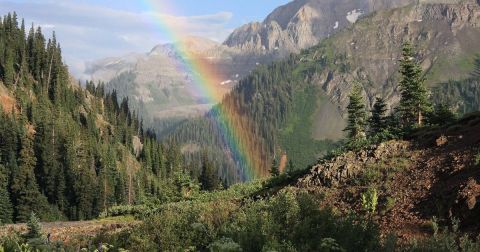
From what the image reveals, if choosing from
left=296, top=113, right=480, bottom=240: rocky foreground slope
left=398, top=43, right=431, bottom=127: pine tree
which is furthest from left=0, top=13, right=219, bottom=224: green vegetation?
left=296, top=113, right=480, bottom=240: rocky foreground slope

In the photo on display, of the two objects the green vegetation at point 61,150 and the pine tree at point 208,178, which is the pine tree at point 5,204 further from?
the pine tree at point 208,178

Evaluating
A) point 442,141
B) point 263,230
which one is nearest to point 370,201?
point 442,141

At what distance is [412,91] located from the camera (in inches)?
2539

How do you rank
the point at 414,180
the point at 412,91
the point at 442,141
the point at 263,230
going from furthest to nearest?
the point at 412,91 → the point at 442,141 → the point at 414,180 → the point at 263,230

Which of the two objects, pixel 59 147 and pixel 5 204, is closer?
pixel 5 204

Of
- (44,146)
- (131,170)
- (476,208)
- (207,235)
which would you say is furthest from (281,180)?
(131,170)

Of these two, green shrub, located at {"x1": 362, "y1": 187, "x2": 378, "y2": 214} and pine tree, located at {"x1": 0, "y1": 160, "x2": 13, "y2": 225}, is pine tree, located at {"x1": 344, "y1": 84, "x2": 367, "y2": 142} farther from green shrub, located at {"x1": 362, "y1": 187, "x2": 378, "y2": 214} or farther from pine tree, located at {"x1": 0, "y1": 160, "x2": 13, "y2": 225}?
pine tree, located at {"x1": 0, "y1": 160, "x2": 13, "y2": 225}

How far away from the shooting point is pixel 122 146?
17212cm

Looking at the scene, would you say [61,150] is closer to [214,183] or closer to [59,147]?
[59,147]

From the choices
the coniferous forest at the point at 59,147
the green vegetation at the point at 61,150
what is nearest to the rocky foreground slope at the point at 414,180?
the green vegetation at the point at 61,150

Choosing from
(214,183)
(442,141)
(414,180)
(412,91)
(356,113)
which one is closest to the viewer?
(414,180)

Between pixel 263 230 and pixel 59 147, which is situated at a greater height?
pixel 263 230

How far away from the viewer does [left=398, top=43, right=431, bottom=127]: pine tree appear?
210 feet

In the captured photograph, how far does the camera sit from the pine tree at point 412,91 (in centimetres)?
6400
